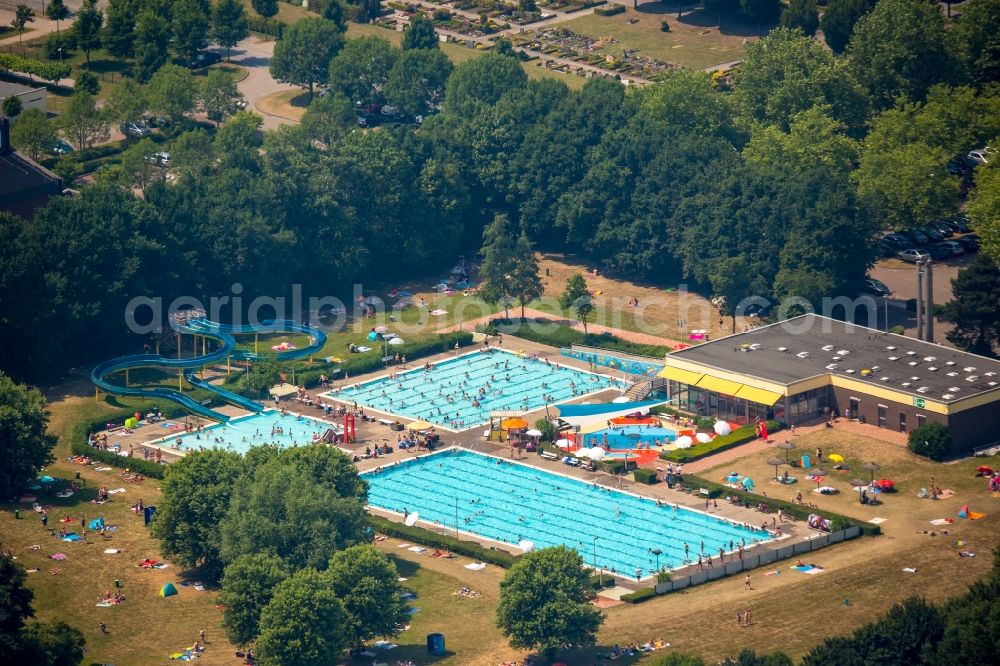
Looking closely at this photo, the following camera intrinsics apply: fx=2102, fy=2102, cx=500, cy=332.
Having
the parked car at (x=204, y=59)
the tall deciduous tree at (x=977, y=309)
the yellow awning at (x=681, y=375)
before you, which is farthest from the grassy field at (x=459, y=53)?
the tall deciduous tree at (x=977, y=309)

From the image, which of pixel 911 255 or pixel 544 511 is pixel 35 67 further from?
pixel 544 511

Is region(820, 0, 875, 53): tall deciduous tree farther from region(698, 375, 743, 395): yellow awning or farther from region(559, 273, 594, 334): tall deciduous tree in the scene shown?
region(698, 375, 743, 395): yellow awning

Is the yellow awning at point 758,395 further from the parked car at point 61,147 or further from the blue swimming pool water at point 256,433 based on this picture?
the parked car at point 61,147

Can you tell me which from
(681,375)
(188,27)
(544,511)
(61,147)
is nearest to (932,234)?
(681,375)

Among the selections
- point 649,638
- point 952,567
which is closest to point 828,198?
point 952,567

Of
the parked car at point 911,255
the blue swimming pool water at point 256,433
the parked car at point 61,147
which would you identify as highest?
the parked car at point 61,147

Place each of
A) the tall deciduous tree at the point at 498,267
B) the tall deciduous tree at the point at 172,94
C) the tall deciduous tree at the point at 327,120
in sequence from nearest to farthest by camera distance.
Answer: the tall deciduous tree at the point at 498,267, the tall deciduous tree at the point at 327,120, the tall deciduous tree at the point at 172,94

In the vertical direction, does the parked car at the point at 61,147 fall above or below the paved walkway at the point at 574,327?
above
